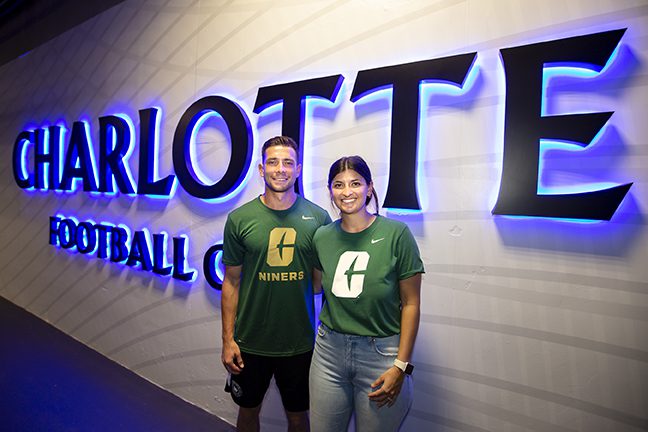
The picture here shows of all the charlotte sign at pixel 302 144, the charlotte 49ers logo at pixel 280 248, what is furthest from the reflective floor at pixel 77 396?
the charlotte 49ers logo at pixel 280 248

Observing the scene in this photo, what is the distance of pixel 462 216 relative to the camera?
1.83m

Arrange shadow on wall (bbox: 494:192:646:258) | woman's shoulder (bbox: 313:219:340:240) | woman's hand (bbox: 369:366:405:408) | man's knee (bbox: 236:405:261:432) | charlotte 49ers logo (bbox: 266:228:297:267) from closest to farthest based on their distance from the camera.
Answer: woman's hand (bbox: 369:366:405:408)
shadow on wall (bbox: 494:192:646:258)
woman's shoulder (bbox: 313:219:340:240)
charlotte 49ers logo (bbox: 266:228:297:267)
man's knee (bbox: 236:405:261:432)

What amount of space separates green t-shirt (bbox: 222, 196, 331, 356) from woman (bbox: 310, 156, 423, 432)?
30cm

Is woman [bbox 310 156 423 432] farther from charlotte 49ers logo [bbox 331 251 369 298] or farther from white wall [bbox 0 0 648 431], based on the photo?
white wall [bbox 0 0 648 431]

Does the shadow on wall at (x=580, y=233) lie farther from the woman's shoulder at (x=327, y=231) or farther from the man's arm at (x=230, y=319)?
the man's arm at (x=230, y=319)

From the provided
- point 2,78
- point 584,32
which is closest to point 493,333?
point 584,32

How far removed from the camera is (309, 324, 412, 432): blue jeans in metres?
1.44

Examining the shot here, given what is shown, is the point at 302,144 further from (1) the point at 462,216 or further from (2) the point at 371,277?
(2) the point at 371,277

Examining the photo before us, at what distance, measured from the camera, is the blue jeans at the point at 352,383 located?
4.72ft

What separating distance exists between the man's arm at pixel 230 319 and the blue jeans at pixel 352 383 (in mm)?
477

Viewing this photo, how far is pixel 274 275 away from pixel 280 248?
123mm

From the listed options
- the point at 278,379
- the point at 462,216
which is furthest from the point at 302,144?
the point at 278,379

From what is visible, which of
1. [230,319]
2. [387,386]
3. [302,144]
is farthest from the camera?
[302,144]

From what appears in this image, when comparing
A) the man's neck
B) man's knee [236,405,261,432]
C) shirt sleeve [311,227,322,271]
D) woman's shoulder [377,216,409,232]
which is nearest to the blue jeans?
shirt sleeve [311,227,322,271]
